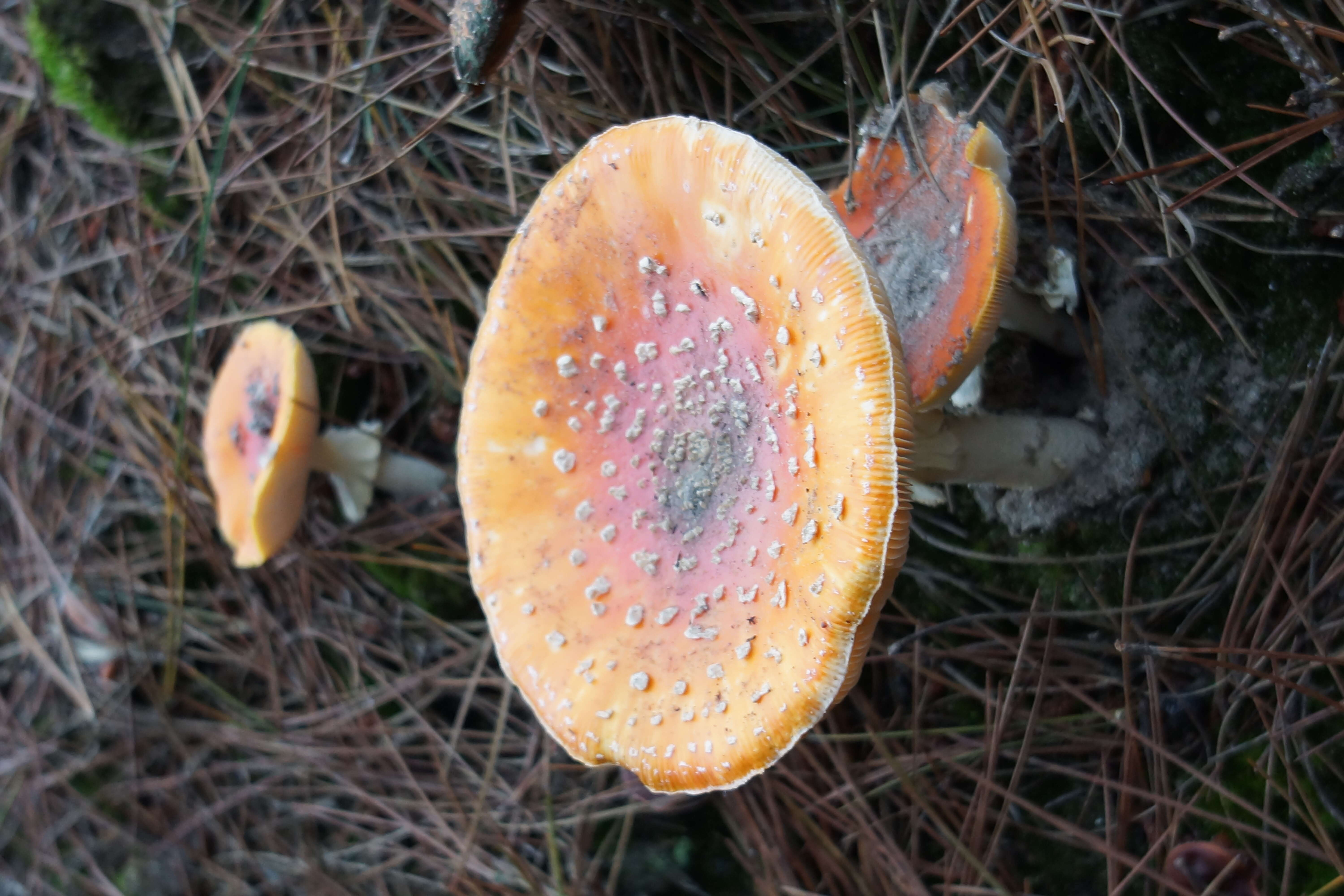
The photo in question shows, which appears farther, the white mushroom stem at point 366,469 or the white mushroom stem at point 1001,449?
the white mushroom stem at point 366,469

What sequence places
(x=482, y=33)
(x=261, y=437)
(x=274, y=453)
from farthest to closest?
(x=261, y=437) → (x=274, y=453) → (x=482, y=33)

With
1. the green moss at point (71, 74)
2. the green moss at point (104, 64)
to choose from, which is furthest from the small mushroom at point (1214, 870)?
the green moss at point (71, 74)

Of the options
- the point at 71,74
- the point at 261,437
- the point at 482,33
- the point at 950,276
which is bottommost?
the point at 261,437

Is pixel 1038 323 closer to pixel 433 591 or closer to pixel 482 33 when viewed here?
pixel 482 33

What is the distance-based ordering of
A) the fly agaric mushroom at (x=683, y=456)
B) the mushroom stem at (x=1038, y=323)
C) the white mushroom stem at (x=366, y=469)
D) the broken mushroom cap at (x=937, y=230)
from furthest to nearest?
the white mushroom stem at (x=366, y=469)
the mushroom stem at (x=1038, y=323)
the broken mushroom cap at (x=937, y=230)
the fly agaric mushroom at (x=683, y=456)

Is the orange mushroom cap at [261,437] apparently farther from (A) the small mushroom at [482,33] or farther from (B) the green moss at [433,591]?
(A) the small mushroom at [482,33]

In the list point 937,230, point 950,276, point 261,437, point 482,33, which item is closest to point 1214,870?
point 950,276

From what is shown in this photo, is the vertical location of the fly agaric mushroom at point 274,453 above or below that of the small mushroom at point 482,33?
below

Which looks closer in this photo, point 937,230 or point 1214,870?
point 1214,870

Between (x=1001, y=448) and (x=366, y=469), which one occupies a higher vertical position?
(x=1001, y=448)
